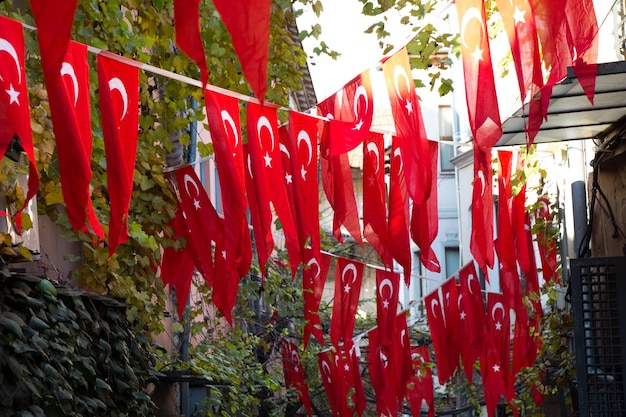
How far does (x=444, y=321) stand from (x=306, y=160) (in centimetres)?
→ 732

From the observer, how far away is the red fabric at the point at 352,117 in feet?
34.5

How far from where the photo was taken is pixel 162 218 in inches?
458

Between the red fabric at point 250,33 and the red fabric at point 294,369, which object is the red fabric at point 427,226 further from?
the red fabric at point 294,369

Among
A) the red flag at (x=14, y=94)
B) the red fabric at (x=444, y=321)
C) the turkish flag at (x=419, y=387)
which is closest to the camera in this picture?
the red flag at (x=14, y=94)

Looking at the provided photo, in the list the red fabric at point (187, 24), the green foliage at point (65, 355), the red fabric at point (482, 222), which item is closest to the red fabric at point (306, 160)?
the red fabric at point (482, 222)

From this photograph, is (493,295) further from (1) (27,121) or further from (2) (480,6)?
(1) (27,121)

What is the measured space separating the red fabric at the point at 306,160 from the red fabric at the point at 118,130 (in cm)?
246

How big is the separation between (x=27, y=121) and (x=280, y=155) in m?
3.87

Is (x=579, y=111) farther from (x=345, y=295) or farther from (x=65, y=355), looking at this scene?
(x=345, y=295)

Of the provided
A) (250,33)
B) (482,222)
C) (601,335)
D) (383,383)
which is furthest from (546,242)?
(250,33)

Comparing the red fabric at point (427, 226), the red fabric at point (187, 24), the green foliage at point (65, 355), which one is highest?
the red fabric at point (427, 226)

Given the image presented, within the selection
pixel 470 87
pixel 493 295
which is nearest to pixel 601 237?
pixel 470 87

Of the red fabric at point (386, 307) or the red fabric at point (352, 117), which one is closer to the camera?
the red fabric at point (352, 117)

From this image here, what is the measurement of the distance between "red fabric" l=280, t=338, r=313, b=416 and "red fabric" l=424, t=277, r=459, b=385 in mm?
4628
